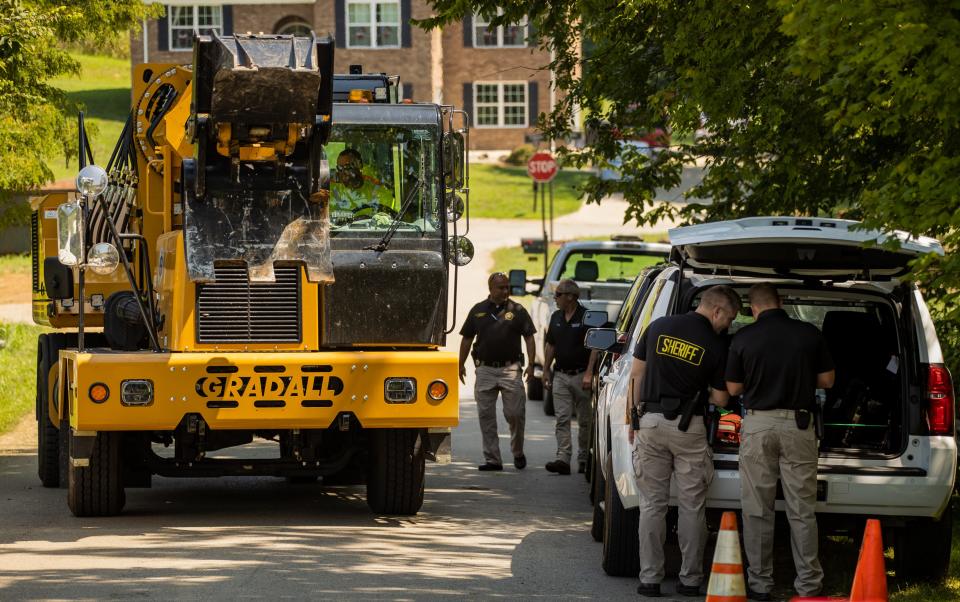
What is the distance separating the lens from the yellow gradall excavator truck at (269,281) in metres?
11.1

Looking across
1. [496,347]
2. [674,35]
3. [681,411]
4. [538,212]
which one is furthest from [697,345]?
[538,212]

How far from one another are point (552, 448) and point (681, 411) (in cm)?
774

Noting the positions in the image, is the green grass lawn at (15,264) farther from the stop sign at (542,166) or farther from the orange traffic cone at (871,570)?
the orange traffic cone at (871,570)

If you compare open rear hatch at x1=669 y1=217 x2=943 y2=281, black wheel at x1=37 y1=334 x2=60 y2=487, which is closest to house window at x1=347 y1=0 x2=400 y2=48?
black wheel at x1=37 y1=334 x2=60 y2=487

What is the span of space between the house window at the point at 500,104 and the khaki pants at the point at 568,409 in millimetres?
48713

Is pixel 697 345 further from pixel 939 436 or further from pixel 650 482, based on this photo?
pixel 939 436

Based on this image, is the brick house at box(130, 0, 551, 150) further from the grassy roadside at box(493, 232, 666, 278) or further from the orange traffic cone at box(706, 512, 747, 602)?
the orange traffic cone at box(706, 512, 747, 602)

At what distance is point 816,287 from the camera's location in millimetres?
9664

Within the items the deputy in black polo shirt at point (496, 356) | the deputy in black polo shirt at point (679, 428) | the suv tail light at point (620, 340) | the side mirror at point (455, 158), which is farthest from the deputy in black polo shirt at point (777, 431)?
the deputy in black polo shirt at point (496, 356)

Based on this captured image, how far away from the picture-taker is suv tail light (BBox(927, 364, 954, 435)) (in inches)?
367

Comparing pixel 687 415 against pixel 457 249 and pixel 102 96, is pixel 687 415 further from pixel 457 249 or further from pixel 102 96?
pixel 102 96

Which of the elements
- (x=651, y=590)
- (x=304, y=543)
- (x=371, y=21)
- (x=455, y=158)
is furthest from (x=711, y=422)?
(x=371, y=21)

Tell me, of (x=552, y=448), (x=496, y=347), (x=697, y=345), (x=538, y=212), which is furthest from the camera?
(x=538, y=212)

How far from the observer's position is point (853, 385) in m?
10.3
